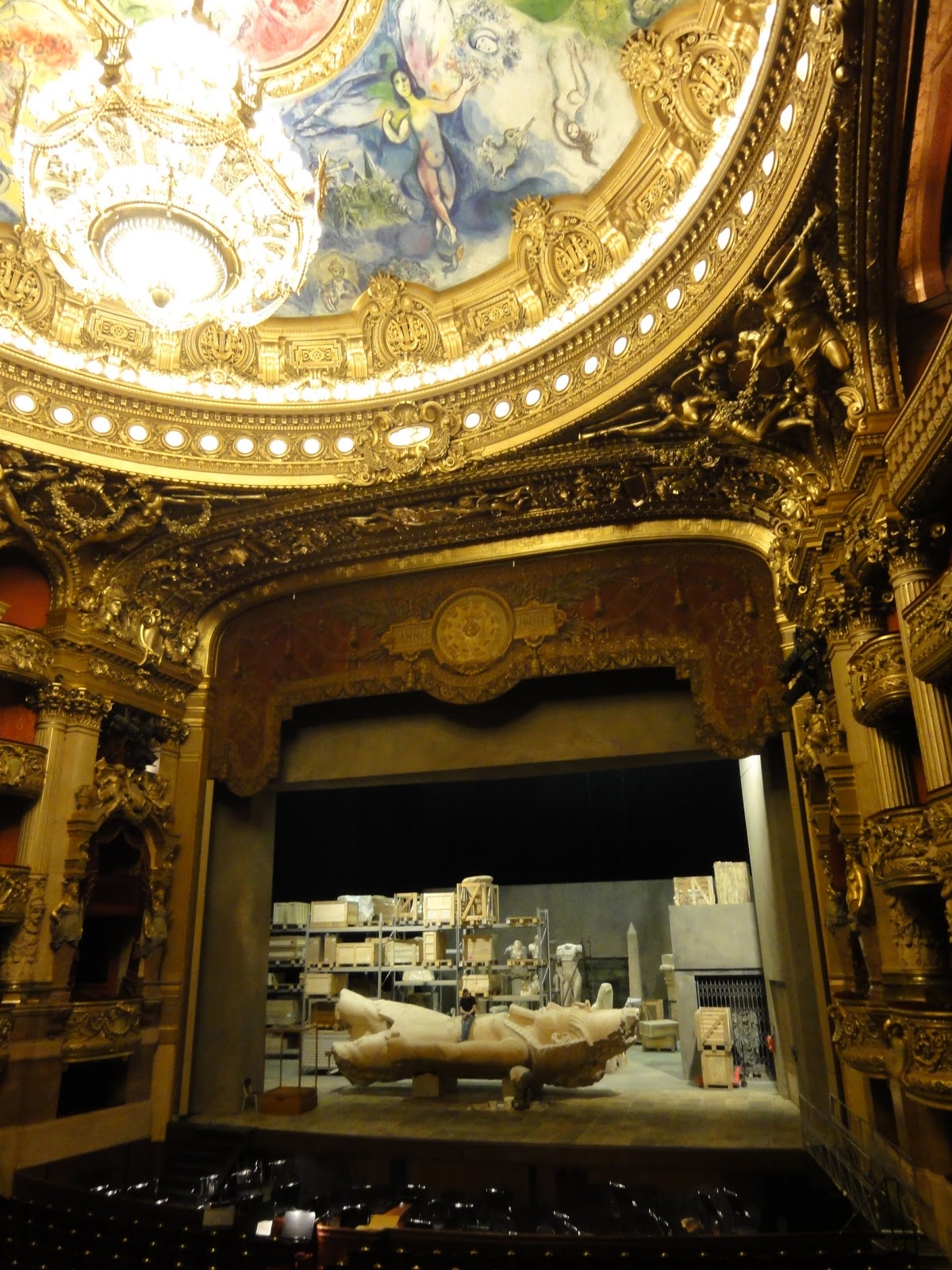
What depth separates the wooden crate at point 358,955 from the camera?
14.5 m

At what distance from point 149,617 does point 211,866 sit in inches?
141

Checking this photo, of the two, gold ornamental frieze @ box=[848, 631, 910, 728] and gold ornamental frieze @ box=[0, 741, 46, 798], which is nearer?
gold ornamental frieze @ box=[848, 631, 910, 728]

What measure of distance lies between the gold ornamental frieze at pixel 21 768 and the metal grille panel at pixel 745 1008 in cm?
905

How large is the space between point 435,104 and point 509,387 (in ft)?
10.5

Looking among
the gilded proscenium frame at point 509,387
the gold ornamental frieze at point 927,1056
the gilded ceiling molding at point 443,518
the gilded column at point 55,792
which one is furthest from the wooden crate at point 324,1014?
the gold ornamental frieze at point 927,1056

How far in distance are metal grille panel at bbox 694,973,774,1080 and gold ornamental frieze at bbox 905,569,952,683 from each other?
317 inches

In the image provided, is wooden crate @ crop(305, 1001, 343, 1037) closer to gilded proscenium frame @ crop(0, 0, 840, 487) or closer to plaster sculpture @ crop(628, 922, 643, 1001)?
plaster sculpture @ crop(628, 922, 643, 1001)

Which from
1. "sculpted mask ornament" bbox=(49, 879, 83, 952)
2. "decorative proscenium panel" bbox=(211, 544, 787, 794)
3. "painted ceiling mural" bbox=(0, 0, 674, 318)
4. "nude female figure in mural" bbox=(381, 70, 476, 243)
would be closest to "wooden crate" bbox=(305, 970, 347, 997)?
"decorative proscenium panel" bbox=(211, 544, 787, 794)

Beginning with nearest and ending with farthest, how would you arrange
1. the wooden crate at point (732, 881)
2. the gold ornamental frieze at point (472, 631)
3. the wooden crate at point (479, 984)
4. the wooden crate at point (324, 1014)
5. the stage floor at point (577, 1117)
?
1. the stage floor at point (577, 1117)
2. the gold ornamental frieze at point (472, 631)
3. the wooden crate at point (479, 984)
4. the wooden crate at point (732, 881)
5. the wooden crate at point (324, 1014)

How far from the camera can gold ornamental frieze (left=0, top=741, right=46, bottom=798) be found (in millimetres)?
10000

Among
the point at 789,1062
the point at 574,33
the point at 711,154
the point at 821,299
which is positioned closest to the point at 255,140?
the point at 574,33

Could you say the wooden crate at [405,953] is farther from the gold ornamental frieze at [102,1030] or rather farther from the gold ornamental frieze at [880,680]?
the gold ornamental frieze at [880,680]

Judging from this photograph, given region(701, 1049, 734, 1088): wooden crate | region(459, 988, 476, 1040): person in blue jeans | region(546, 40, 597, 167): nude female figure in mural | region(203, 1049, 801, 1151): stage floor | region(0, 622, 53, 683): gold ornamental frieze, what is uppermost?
region(546, 40, 597, 167): nude female figure in mural

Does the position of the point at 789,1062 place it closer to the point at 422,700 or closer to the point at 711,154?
the point at 422,700
